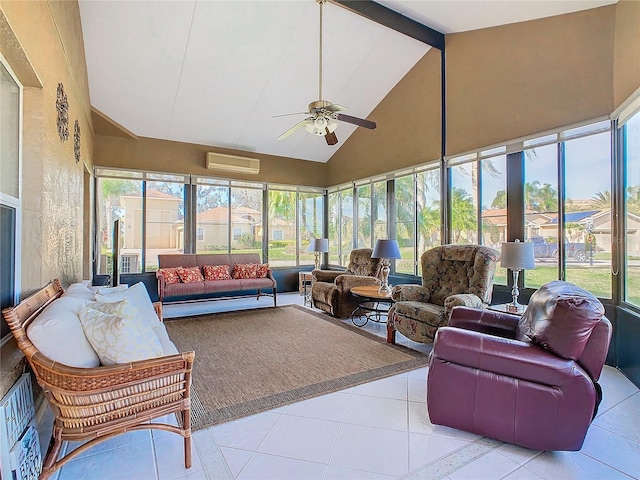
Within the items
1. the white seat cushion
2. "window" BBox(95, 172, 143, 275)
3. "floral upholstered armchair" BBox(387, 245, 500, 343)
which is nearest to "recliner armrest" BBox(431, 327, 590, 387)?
"floral upholstered armchair" BBox(387, 245, 500, 343)

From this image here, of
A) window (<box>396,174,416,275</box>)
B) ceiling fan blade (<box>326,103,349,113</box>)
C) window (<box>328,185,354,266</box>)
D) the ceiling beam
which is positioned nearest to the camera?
ceiling fan blade (<box>326,103,349,113</box>)

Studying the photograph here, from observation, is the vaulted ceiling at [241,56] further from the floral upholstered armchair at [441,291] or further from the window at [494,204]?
the floral upholstered armchair at [441,291]

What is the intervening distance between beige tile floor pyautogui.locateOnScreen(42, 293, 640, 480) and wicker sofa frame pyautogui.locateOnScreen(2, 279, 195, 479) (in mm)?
204

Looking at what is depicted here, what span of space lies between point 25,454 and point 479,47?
18.6 feet

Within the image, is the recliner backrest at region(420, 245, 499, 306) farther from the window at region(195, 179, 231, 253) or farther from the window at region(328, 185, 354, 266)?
the window at region(195, 179, 231, 253)

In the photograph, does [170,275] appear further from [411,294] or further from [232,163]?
[411,294]

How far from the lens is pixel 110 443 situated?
202cm

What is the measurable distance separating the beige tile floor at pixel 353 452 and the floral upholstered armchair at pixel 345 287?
8.37 ft

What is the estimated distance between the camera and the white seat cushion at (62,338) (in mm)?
1566

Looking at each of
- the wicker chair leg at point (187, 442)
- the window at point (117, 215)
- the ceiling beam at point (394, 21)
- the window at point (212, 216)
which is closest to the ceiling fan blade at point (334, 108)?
the ceiling beam at point (394, 21)

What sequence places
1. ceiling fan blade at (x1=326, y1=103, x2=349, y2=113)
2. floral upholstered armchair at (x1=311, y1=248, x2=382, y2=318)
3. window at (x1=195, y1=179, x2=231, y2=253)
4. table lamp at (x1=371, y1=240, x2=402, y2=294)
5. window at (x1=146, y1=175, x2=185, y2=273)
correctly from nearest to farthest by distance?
ceiling fan blade at (x1=326, y1=103, x2=349, y2=113)
table lamp at (x1=371, y1=240, x2=402, y2=294)
floral upholstered armchair at (x1=311, y1=248, x2=382, y2=318)
window at (x1=146, y1=175, x2=185, y2=273)
window at (x1=195, y1=179, x2=231, y2=253)

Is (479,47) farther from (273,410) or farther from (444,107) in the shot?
(273,410)

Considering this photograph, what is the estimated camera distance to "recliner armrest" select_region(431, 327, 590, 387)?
72.2 inches

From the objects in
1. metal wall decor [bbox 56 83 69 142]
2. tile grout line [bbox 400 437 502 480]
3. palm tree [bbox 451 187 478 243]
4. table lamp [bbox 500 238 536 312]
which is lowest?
tile grout line [bbox 400 437 502 480]
